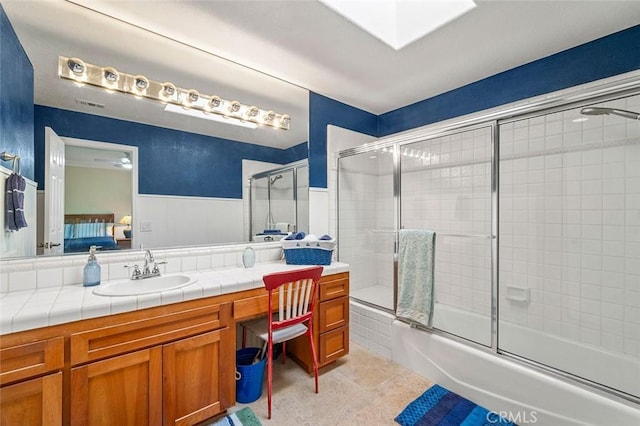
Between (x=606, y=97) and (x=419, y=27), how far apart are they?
1143 millimetres

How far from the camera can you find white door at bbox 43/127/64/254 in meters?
1.54

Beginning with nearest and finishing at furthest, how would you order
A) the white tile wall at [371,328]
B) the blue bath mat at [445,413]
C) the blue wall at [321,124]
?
the blue bath mat at [445,413]
the white tile wall at [371,328]
the blue wall at [321,124]

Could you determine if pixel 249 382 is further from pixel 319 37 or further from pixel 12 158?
pixel 319 37

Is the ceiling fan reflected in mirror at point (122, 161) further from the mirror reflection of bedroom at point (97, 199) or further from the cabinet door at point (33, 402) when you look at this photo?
the cabinet door at point (33, 402)

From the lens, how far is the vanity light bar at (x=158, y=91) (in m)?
1.64

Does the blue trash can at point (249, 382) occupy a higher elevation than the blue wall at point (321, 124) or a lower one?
lower

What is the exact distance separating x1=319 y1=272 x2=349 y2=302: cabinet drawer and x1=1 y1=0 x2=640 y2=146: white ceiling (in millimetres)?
1709

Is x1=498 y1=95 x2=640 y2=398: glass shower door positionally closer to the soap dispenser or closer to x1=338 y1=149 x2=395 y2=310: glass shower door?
x1=338 y1=149 x2=395 y2=310: glass shower door

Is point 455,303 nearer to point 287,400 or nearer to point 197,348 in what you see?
point 287,400

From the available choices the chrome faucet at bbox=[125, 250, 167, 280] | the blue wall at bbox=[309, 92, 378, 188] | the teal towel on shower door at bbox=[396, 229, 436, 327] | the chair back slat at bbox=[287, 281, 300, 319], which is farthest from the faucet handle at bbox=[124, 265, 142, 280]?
the teal towel on shower door at bbox=[396, 229, 436, 327]

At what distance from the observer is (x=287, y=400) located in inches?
72.1

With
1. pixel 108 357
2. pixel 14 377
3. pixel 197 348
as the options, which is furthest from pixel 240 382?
pixel 14 377

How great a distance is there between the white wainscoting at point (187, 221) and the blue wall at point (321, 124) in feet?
2.87

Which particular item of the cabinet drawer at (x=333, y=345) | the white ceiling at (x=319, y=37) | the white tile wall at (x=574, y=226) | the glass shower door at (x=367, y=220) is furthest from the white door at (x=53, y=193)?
the white tile wall at (x=574, y=226)
